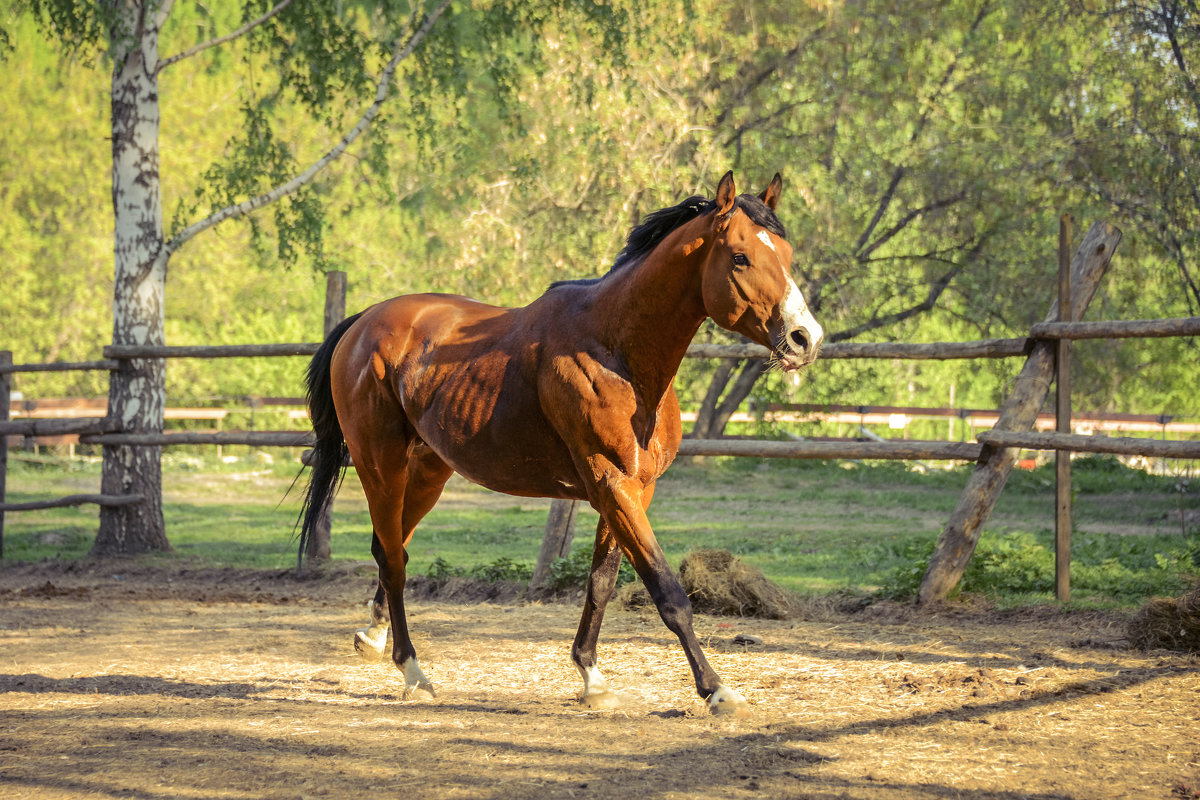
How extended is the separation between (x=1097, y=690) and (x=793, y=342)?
6.58ft

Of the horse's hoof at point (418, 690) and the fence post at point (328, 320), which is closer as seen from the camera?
the horse's hoof at point (418, 690)

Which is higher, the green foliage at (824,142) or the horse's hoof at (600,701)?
the green foliage at (824,142)

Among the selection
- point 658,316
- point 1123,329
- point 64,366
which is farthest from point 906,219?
point 658,316

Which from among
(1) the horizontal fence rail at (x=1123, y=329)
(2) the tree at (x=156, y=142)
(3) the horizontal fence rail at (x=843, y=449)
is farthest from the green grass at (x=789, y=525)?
A: (1) the horizontal fence rail at (x=1123, y=329)

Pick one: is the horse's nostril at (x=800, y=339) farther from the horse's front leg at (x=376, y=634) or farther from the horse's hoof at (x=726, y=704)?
the horse's front leg at (x=376, y=634)

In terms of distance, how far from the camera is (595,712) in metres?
3.96

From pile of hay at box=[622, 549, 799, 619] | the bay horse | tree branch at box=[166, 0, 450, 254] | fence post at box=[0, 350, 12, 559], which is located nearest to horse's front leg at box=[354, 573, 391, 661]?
the bay horse

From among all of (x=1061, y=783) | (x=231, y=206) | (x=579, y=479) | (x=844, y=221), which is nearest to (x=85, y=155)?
(x=231, y=206)

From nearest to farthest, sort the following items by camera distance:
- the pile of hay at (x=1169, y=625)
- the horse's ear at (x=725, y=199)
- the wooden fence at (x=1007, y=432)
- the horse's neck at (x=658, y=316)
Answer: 1. the horse's ear at (x=725, y=199)
2. the horse's neck at (x=658, y=316)
3. the pile of hay at (x=1169, y=625)
4. the wooden fence at (x=1007, y=432)

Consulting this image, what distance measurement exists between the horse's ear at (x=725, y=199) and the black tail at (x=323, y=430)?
7.76ft

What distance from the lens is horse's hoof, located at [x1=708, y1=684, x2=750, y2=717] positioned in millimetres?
3598

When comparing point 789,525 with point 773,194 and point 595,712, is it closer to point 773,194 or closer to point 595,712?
point 595,712

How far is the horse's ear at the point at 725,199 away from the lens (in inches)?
141

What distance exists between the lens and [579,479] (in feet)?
13.6
